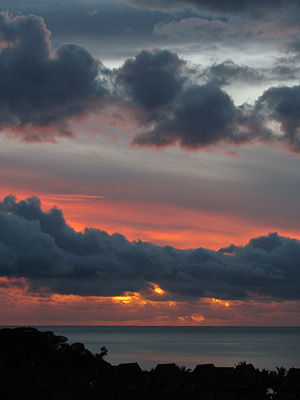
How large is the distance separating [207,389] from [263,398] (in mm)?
18970

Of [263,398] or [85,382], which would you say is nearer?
[263,398]

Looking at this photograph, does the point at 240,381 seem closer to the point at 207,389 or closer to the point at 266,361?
the point at 207,389

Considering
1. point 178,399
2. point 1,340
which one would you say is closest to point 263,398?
point 178,399

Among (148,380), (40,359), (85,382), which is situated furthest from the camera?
(40,359)

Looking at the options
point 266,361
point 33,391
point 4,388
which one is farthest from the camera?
point 266,361

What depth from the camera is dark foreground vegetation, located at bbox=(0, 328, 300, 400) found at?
55.9 metres

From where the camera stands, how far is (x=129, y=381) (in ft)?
235

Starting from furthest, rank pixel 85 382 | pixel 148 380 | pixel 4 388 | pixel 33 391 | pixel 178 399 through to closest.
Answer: pixel 85 382 → pixel 148 380 → pixel 4 388 → pixel 33 391 → pixel 178 399

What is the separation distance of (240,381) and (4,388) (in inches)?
1083

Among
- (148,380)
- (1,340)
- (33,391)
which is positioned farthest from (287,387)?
(1,340)

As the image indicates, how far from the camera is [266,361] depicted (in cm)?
19125

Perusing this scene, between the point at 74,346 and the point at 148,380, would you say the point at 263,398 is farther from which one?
the point at 74,346

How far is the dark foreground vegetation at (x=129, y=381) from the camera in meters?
55.9

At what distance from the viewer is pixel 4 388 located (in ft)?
205
